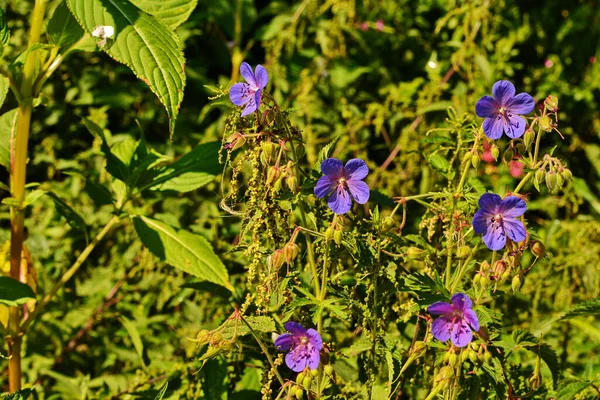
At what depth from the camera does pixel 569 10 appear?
16.2 feet

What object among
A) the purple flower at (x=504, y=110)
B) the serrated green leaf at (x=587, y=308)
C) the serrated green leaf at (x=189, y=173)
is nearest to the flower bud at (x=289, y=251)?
the purple flower at (x=504, y=110)

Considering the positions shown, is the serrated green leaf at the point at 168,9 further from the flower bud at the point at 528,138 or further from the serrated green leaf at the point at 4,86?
the flower bud at the point at 528,138

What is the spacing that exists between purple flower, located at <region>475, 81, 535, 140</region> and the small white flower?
35.4 inches

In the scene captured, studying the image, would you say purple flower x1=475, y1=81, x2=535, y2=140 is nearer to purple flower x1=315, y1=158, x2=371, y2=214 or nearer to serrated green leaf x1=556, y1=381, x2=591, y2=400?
purple flower x1=315, y1=158, x2=371, y2=214

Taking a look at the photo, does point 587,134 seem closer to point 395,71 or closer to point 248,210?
point 395,71

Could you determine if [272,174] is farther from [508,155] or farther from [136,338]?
[136,338]

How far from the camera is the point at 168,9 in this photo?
213 centimetres

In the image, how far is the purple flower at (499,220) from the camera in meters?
1.49

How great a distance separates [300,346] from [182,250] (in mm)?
722

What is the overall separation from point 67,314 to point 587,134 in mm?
3197

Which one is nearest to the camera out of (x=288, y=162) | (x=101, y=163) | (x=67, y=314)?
(x=288, y=162)

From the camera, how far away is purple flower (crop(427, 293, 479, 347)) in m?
1.47

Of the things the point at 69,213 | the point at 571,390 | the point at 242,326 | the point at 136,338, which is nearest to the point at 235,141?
the point at 242,326

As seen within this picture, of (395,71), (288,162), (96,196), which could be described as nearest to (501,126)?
(288,162)
